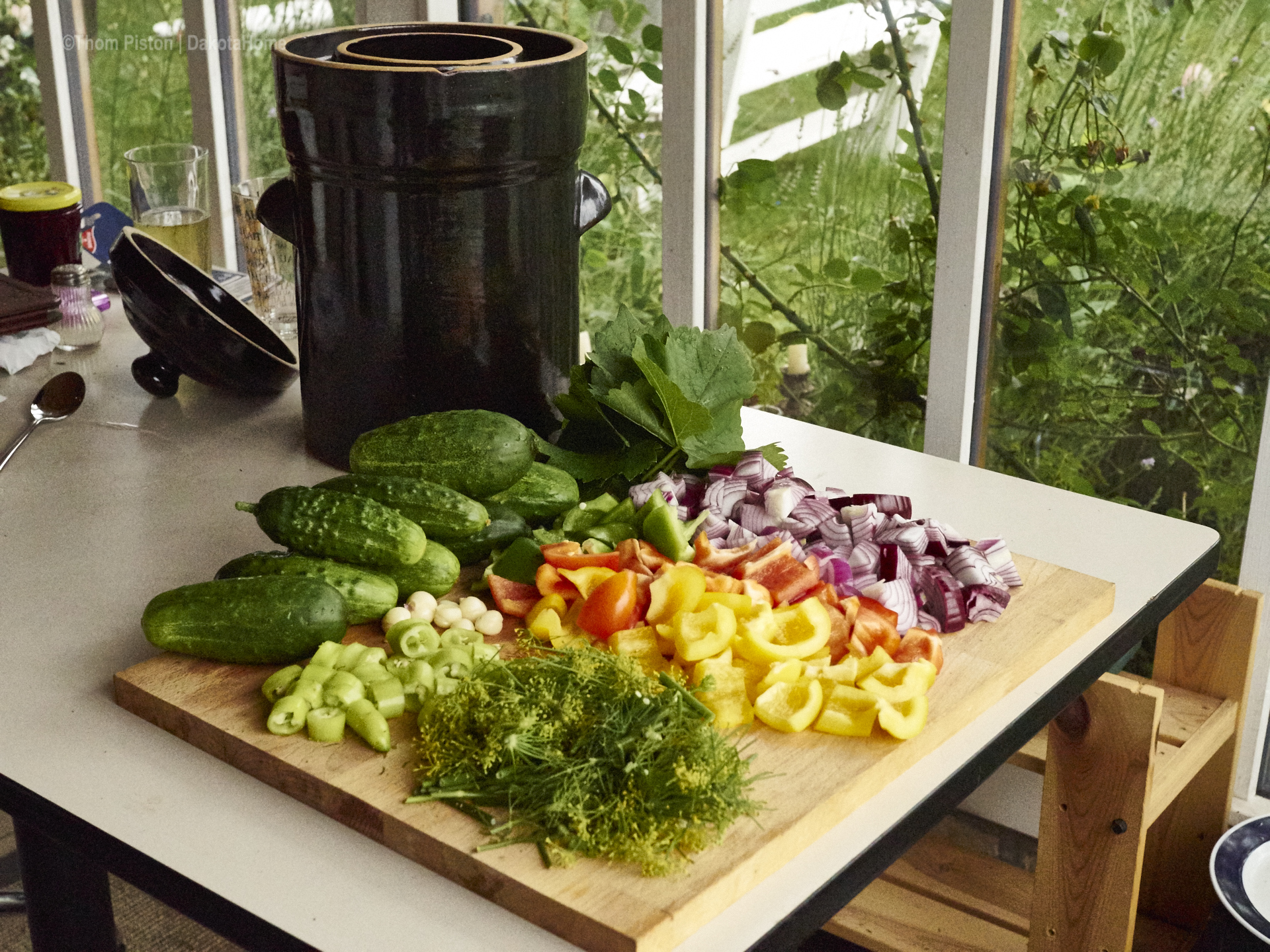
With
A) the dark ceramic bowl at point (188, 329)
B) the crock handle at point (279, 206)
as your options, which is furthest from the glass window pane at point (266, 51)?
the crock handle at point (279, 206)

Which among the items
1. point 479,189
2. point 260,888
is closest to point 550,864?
point 260,888

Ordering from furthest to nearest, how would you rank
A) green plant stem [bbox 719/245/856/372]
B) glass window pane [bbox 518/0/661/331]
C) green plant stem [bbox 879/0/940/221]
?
glass window pane [bbox 518/0/661/331] < green plant stem [bbox 719/245/856/372] < green plant stem [bbox 879/0/940/221]

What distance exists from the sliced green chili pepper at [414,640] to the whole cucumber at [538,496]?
0.23 meters

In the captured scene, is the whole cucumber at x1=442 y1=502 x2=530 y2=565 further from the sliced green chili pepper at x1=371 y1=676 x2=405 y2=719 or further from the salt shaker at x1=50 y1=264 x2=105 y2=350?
the salt shaker at x1=50 y1=264 x2=105 y2=350

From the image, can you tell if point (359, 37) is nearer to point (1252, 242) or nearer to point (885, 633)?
point (885, 633)

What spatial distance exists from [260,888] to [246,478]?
0.70 m

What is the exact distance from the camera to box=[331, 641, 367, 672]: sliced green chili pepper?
98cm

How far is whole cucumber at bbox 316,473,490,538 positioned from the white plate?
1023 millimetres

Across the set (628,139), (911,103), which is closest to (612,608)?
(911,103)

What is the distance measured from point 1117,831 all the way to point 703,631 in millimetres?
679

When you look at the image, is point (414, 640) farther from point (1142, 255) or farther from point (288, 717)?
point (1142, 255)

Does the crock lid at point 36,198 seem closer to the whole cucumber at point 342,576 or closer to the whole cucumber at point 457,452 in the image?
the whole cucumber at point 457,452

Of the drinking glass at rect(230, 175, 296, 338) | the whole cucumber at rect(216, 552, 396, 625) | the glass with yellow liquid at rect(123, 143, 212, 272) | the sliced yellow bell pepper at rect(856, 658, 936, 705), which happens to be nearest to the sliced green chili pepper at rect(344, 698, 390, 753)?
the whole cucumber at rect(216, 552, 396, 625)

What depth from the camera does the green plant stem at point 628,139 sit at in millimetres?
2266
